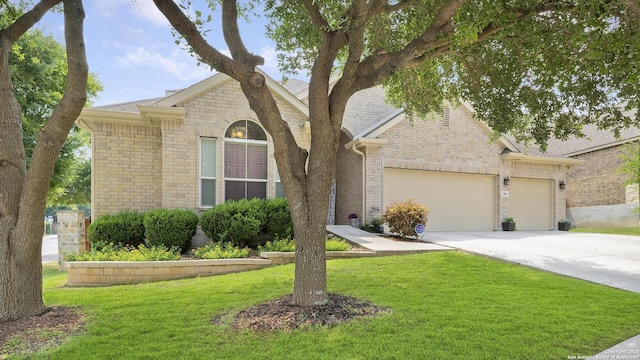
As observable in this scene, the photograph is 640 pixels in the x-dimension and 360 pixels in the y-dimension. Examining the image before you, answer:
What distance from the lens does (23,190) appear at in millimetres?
5195

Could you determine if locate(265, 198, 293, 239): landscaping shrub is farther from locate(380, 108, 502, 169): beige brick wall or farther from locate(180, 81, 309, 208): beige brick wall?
locate(380, 108, 502, 169): beige brick wall

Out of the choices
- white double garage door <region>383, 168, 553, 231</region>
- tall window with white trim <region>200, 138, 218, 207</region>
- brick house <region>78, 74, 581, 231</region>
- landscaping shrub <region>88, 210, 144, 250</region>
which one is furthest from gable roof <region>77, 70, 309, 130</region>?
white double garage door <region>383, 168, 553, 231</region>

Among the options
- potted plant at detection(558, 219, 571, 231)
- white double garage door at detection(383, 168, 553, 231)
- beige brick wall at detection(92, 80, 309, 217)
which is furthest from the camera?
potted plant at detection(558, 219, 571, 231)

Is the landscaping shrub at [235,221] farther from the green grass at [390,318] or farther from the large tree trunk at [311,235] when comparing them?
the large tree trunk at [311,235]

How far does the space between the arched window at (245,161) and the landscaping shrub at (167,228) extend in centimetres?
202

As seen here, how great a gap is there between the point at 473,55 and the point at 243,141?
23.8ft

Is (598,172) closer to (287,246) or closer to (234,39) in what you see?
(287,246)

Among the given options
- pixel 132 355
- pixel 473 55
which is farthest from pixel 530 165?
pixel 132 355

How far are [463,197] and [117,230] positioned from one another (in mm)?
Answer: 12433

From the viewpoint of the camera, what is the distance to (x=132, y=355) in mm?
3945

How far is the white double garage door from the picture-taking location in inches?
576

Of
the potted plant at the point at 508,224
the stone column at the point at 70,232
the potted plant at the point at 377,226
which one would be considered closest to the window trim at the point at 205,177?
the stone column at the point at 70,232

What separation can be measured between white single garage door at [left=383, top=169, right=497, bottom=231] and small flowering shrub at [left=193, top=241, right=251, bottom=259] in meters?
6.60

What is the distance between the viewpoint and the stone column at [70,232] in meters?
10.3
